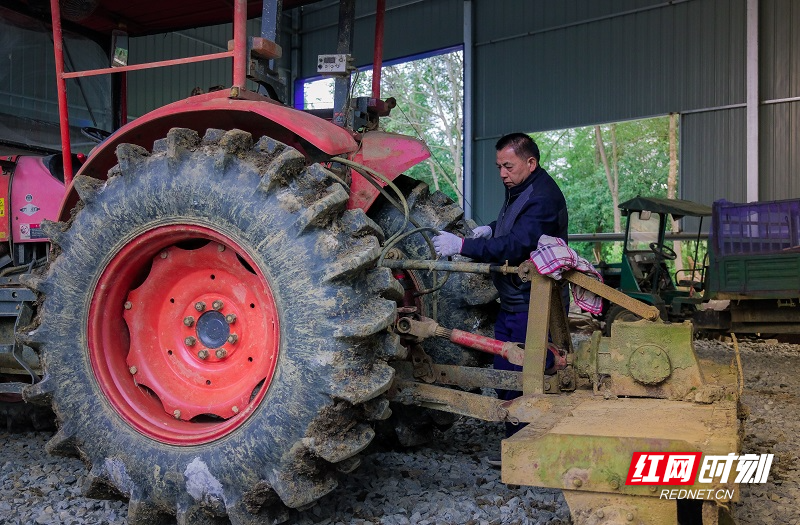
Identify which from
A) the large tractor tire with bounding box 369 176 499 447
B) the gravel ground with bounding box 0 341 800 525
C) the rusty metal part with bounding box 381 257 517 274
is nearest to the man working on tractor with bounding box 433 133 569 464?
the large tractor tire with bounding box 369 176 499 447

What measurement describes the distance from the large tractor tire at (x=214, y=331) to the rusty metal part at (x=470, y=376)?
0.48 m

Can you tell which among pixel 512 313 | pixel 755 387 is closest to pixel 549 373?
pixel 512 313

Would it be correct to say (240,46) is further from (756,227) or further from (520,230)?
(756,227)

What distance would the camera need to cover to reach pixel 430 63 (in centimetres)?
2248

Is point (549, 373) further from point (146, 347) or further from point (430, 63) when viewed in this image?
point (430, 63)

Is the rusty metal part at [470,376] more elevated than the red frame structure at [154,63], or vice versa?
the red frame structure at [154,63]

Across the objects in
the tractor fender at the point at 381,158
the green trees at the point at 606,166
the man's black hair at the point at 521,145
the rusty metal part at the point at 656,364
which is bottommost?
the rusty metal part at the point at 656,364

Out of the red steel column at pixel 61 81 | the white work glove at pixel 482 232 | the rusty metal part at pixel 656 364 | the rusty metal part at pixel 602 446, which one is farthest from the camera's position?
the white work glove at pixel 482 232

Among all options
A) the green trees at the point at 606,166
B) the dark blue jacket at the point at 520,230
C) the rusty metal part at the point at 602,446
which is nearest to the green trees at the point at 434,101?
the green trees at the point at 606,166

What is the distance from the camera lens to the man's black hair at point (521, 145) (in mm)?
3490

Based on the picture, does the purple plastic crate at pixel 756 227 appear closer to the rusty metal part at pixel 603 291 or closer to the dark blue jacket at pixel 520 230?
the dark blue jacket at pixel 520 230

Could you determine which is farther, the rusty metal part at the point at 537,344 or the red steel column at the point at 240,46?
the red steel column at the point at 240,46

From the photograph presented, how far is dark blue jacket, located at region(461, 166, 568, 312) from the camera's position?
3084 millimetres

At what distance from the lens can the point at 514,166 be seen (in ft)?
11.5
